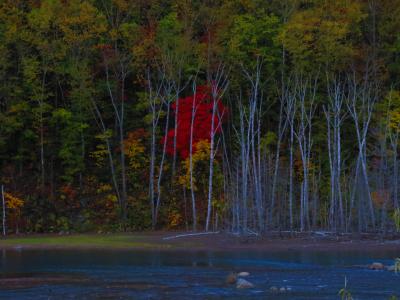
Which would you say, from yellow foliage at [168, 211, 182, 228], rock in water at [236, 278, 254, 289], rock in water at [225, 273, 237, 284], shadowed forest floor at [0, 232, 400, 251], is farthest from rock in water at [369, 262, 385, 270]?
yellow foliage at [168, 211, 182, 228]

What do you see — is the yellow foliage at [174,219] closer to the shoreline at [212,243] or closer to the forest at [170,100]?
the forest at [170,100]

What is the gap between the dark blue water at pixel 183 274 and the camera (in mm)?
25234

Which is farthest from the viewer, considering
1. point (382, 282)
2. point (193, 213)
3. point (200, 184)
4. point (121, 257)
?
point (200, 184)

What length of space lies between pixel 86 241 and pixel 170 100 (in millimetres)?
13016

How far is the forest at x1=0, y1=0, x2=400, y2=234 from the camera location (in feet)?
177

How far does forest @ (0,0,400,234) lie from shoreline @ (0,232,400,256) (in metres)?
5.36

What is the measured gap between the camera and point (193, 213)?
174 ft

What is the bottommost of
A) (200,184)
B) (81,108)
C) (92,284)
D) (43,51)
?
(92,284)

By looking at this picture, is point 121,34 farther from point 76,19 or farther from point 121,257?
point 121,257

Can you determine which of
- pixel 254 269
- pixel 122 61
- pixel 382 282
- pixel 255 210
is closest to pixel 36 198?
pixel 122 61

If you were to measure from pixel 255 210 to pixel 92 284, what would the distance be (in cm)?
2046

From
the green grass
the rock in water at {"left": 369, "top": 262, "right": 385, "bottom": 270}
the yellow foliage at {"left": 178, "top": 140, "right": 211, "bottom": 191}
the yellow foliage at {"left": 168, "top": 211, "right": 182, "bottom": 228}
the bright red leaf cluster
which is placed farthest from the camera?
the bright red leaf cluster

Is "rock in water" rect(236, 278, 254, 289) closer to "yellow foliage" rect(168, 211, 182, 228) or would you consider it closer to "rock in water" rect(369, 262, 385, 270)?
"rock in water" rect(369, 262, 385, 270)

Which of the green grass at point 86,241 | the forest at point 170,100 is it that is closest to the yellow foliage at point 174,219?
the forest at point 170,100
